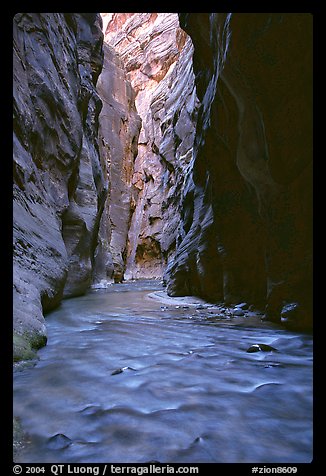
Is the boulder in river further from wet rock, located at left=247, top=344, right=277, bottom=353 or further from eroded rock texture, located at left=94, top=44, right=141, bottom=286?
eroded rock texture, located at left=94, top=44, right=141, bottom=286

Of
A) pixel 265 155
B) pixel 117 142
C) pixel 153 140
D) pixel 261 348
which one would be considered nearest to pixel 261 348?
pixel 261 348

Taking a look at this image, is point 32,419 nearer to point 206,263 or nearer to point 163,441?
point 163,441

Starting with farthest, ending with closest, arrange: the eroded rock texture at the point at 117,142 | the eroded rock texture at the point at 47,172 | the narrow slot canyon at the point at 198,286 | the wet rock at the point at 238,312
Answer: the eroded rock texture at the point at 117,142, the wet rock at the point at 238,312, the eroded rock texture at the point at 47,172, the narrow slot canyon at the point at 198,286

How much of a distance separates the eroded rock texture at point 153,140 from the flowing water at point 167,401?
19.2 metres

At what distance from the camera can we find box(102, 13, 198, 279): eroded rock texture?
2656 cm

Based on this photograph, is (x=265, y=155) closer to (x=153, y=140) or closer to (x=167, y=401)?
(x=167, y=401)

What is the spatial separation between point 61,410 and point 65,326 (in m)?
2.90

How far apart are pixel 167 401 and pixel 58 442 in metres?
0.70

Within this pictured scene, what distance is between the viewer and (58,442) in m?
1.47

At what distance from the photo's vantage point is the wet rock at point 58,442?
4.73 feet

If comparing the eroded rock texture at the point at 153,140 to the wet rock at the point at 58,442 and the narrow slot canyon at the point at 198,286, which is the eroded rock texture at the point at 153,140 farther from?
the wet rock at the point at 58,442

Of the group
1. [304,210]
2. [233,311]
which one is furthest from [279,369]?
[233,311]

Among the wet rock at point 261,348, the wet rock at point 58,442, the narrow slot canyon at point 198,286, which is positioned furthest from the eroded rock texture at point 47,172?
the wet rock at point 261,348

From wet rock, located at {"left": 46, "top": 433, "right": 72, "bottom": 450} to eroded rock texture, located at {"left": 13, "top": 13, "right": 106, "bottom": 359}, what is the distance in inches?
51.3
